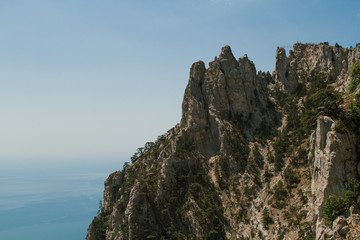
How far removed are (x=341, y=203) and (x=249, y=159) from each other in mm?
33234

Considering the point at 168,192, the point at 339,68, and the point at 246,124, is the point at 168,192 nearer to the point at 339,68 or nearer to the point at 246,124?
the point at 246,124

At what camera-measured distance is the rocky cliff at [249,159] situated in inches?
1480

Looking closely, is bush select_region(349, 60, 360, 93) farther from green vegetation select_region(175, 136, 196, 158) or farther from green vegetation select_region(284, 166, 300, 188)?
green vegetation select_region(175, 136, 196, 158)

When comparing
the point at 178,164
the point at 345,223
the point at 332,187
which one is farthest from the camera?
the point at 178,164

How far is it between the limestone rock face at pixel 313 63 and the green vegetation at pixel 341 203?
4582 centimetres

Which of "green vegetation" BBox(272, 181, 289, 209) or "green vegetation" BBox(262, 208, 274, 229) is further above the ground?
"green vegetation" BBox(272, 181, 289, 209)

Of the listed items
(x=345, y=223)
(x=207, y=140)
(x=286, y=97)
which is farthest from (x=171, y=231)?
(x=286, y=97)

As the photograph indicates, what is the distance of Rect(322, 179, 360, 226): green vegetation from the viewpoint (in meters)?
31.5

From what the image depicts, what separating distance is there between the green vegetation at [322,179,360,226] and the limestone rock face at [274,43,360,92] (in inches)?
1804

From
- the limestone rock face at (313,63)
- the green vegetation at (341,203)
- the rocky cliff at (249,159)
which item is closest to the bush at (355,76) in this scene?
the rocky cliff at (249,159)

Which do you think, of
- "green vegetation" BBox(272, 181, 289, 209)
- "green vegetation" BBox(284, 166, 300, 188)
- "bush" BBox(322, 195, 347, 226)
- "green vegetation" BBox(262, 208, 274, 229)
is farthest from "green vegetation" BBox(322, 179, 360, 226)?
"green vegetation" BBox(284, 166, 300, 188)

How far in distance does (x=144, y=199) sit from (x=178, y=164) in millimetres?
12248

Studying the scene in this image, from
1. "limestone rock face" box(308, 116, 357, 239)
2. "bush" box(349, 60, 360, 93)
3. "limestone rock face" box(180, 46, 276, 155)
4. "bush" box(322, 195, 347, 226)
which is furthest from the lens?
"limestone rock face" box(180, 46, 276, 155)

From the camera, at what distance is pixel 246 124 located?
73.8 meters
